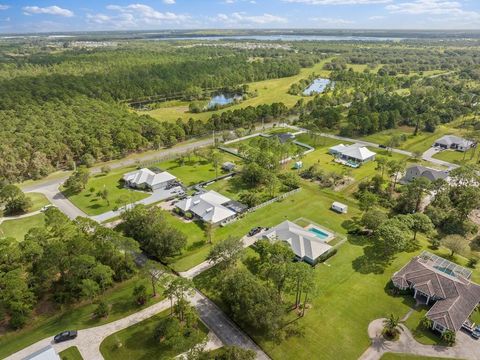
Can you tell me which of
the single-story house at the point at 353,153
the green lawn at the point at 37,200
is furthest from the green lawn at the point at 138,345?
the single-story house at the point at 353,153

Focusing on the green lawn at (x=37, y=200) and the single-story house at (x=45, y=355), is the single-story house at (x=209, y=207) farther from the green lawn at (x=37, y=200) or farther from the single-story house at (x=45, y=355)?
the single-story house at (x=45, y=355)

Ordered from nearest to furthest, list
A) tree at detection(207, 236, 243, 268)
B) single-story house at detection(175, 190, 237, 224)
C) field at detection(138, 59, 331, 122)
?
tree at detection(207, 236, 243, 268) < single-story house at detection(175, 190, 237, 224) < field at detection(138, 59, 331, 122)

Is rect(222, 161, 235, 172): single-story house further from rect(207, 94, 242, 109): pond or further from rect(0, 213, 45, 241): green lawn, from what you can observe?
rect(207, 94, 242, 109): pond

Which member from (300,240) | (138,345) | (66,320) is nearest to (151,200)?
(66,320)

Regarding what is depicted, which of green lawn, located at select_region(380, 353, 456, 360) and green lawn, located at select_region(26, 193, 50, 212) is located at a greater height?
green lawn, located at select_region(26, 193, 50, 212)

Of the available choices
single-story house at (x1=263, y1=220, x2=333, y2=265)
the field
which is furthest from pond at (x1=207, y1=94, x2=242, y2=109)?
single-story house at (x1=263, y1=220, x2=333, y2=265)

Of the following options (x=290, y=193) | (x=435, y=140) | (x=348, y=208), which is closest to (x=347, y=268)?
(x=348, y=208)
